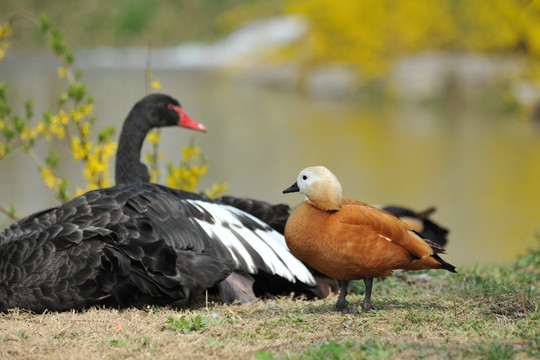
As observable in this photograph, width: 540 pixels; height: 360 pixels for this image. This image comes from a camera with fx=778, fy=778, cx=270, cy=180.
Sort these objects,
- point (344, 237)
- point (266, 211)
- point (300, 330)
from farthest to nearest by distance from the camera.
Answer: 1. point (266, 211)
2. point (344, 237)
3. point (300, 330)

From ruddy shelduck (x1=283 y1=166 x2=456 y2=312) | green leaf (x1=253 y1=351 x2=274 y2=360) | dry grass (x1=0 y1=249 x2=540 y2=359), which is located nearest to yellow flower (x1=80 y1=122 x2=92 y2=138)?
dry grass (x1=0 y1=249 x2=540 y2=359)

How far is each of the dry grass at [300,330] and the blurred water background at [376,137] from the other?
190 centimetres

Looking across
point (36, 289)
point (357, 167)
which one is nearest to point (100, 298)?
point (36, 289)

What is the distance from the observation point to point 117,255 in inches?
158

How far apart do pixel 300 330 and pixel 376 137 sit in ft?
50.5

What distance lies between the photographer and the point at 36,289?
409 centimetres

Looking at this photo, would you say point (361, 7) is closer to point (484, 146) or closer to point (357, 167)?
point (484, 146)

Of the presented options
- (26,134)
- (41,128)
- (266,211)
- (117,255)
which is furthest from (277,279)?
(26,134)

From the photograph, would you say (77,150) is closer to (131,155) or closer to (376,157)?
(131,155)

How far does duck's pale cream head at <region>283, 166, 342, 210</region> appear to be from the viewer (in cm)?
362

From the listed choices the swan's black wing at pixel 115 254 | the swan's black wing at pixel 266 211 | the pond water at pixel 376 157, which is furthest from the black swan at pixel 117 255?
the pond water at pixel 376 157

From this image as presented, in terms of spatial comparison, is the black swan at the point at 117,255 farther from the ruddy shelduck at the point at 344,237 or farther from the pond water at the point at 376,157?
the pond water at the point at 376,157

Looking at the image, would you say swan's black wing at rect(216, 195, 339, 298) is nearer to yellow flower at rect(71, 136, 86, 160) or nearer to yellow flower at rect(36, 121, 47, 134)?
yellow flower at rect(71, 136, 86, 160)

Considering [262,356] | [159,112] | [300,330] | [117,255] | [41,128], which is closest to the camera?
[262,356]
